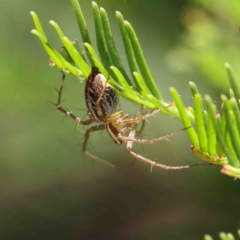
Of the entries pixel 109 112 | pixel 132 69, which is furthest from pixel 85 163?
pixel 132 69

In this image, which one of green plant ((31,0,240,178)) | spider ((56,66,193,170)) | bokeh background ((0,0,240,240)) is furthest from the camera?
bokeh background ((0,0,240,240))

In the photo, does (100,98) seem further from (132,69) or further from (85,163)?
(85,163)

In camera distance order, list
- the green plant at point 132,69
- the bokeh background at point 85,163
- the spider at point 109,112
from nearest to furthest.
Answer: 1. the green plant at point 132,69
2. the spider at point 109,112
3. the bokeh background at point 85,163

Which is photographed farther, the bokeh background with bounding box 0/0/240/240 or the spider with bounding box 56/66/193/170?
the bokeh background with bounding box 0/0/240/240

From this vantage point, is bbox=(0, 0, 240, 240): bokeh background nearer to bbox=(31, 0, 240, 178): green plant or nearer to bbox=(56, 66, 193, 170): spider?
bbox=(56, 66, 193, 170): spider

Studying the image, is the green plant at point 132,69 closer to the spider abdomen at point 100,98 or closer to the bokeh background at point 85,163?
the spider abdomen at point 100,98

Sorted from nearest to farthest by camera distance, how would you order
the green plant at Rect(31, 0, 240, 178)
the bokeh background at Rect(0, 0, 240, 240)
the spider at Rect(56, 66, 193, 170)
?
the green plant at Rect(31, 0, 240, 178) → the spider at Rect(56, 66, 193, 170) → the bokeh background at Rect(0, 0, 240, 240)

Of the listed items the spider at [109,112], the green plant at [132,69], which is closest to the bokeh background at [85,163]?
the spider at [109,112]

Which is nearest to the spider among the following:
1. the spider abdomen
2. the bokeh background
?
the spider abdomen
